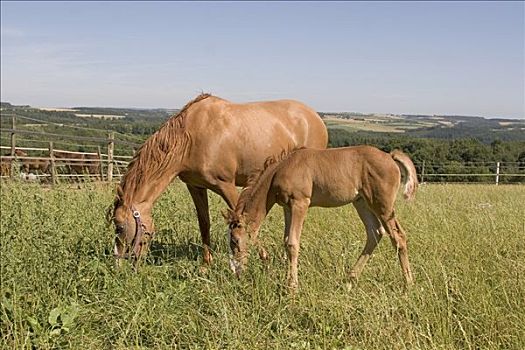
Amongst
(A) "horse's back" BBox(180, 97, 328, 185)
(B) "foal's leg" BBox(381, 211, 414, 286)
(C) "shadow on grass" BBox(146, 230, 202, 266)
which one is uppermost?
(A) "horse's back" BBox(180, 97, 328, 185)

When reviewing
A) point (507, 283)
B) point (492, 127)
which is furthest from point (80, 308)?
Result: point (492, 127)

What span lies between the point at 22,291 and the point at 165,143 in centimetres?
204

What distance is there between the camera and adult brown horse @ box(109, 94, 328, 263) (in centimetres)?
493

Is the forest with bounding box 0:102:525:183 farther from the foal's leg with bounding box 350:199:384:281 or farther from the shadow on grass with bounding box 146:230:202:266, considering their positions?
the foal's leg with bounding box 350:199:384:281

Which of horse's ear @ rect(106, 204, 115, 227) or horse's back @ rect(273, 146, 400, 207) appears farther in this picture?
horse's ear @ rect(106, 204, 115, 227)

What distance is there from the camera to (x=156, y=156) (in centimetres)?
510

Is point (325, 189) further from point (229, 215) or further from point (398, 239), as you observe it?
point (229, 215)

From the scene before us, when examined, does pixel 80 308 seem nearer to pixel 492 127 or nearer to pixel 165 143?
pixel 165 143

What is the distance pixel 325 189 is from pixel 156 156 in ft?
5.66

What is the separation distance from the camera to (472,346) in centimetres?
301

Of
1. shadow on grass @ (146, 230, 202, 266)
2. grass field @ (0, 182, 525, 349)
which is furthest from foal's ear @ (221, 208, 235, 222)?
shadow on grass @ (146, 230, 202, 266)

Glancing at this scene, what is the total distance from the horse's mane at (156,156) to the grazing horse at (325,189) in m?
0.96

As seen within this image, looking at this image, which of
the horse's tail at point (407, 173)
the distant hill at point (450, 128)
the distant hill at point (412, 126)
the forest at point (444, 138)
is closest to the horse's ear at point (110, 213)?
the horse's tail at point (407, 173)

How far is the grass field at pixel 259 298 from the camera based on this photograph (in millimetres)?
3086
